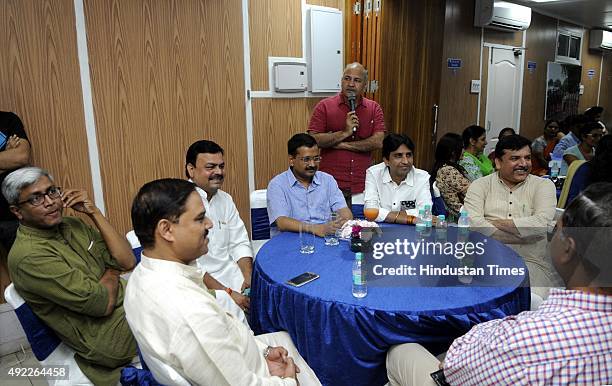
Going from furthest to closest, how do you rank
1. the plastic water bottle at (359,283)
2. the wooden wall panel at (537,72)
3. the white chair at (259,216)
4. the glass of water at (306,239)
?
the wooden wall panel at (537,72), the white chair at (259,216), the glass of water at (306,239), the plastic water bottle at (359,283)

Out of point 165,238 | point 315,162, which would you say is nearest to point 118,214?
point 315,162

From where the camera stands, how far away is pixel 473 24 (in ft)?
21.4

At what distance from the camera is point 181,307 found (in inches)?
47.8

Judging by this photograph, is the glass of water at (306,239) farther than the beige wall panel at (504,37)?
No

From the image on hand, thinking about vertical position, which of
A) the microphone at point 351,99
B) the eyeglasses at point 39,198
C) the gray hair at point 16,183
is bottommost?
the eyeglasses at point 39,198

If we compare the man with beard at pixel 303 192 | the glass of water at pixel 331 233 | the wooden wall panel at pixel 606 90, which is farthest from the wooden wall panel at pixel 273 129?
the wooden wall panel at pixel 606 90

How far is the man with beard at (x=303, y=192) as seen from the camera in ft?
9.39

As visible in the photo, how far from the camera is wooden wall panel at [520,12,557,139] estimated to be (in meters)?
7.75

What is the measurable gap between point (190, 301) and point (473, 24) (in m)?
6.67

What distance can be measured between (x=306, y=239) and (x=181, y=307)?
131cm

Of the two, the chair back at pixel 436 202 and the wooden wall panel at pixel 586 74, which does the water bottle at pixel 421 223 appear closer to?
the chair back at pixel 436 202

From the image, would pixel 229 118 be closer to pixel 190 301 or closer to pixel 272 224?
pixel 272 224

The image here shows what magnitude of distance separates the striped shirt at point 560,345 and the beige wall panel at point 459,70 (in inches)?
205

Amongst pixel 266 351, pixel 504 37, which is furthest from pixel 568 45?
pixel 266 351
